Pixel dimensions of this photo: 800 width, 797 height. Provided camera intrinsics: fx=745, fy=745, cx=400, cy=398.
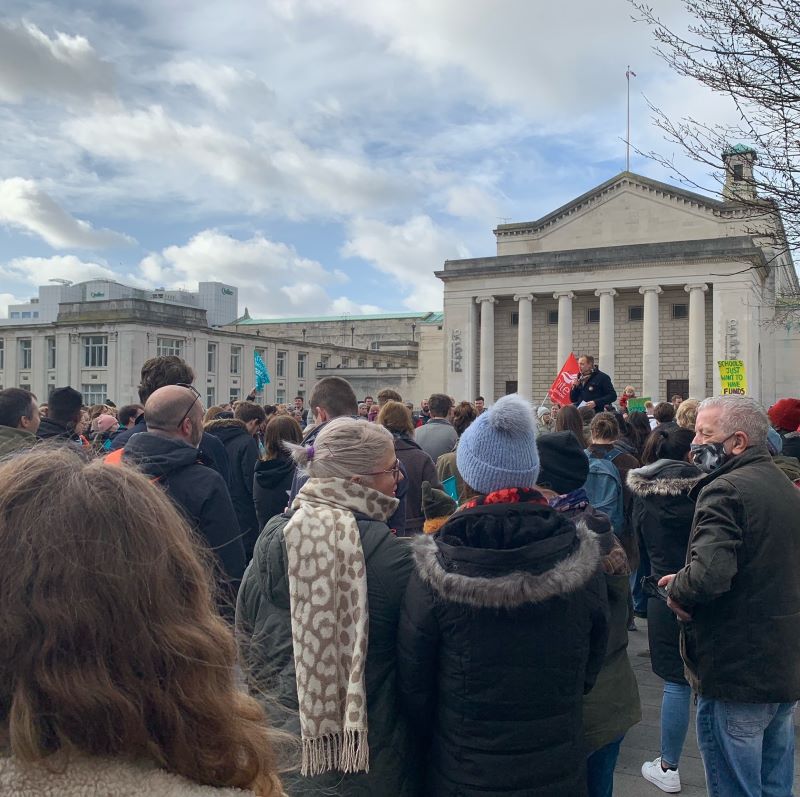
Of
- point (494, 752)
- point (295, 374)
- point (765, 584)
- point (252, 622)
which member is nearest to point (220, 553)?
point (252, 622)

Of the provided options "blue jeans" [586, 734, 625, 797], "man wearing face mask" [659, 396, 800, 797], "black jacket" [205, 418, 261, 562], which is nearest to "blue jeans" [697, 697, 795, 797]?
"man wearing face mask" [659, 396, 800, 797]

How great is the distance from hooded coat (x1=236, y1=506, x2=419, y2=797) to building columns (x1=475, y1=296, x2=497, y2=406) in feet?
144

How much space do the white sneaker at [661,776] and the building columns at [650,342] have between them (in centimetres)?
3898

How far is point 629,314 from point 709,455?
42.7 meters

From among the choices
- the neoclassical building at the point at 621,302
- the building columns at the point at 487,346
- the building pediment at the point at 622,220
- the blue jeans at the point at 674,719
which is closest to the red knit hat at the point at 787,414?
the blue jeans at the point at 674,719

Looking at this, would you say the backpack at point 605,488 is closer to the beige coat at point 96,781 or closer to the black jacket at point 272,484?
the black jacket at point 272,484

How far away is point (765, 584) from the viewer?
3715 mm

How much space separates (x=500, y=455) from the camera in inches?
130

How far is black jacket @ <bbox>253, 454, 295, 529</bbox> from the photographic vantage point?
22.3ft

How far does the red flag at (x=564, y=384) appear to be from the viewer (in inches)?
707

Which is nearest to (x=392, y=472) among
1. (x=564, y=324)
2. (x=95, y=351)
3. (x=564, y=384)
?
(x=564, y=384)

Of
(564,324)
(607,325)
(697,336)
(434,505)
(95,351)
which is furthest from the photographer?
(95,351)

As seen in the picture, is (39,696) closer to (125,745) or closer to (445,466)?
(125,745)

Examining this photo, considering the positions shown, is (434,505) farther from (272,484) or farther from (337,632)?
(272,484)
